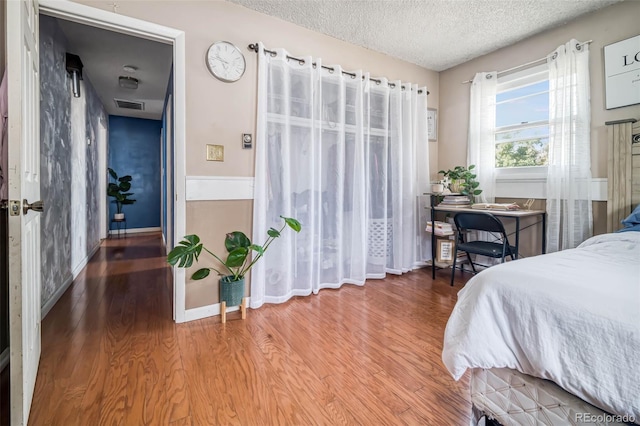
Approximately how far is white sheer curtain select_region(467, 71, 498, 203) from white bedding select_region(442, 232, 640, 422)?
2028 mm

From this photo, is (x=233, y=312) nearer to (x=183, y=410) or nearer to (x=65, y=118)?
(x=183, y=410)

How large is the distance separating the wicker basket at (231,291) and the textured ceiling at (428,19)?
2.15 meters

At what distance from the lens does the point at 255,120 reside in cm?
237

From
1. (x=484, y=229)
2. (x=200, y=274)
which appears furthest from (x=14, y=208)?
(x=484, y=229)

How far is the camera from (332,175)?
2779 mm

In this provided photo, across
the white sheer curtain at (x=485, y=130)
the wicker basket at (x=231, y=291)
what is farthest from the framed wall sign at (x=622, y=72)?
the wicker basket at (x=231, y=291)

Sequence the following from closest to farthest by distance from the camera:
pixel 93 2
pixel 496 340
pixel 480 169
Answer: pixel 496 340 < pixel 93 2 < pixel 480 169

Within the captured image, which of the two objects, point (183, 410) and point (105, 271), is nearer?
point (183, 410)

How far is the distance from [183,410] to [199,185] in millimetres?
1417

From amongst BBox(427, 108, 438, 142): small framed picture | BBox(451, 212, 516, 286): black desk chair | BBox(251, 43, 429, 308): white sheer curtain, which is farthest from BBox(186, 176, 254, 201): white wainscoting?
BBox(427, 108, 438, 142): small framed picture

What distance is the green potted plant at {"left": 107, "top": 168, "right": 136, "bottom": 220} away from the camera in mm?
5598

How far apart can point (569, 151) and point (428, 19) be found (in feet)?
5.44

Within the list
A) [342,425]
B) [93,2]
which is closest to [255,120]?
[93,2]

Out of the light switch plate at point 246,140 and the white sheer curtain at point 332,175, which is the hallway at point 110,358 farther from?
the light switch plate at point 246,140
